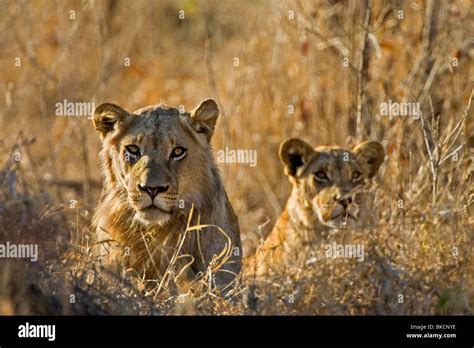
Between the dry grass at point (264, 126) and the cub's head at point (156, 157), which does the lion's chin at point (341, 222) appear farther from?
the cub's head at point (156, 157)

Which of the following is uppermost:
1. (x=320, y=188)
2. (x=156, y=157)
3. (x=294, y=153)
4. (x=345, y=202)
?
(x=294, y=153)

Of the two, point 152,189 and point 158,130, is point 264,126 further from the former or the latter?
point 152,189

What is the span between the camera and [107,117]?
281 inches

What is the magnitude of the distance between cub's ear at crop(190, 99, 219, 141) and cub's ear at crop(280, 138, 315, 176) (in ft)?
4.64

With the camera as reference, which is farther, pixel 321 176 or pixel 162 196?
pixel 321 176

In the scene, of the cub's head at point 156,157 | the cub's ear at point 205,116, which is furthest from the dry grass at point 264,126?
the cub's ear at point 205,116

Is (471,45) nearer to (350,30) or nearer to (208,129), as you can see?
(350,30)

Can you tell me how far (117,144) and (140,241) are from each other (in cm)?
60

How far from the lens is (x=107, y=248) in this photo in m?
6.97

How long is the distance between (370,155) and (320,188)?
0.47m

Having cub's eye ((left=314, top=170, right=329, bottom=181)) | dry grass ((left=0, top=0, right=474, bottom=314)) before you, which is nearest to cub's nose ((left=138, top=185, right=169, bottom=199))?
dry grass ((left=0, top=0, right=474, bottom=314))

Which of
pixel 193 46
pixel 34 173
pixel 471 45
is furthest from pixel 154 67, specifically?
pixel 471 45

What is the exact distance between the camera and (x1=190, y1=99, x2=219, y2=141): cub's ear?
717 cm

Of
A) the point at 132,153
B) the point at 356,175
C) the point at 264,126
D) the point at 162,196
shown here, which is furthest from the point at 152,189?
the point at 264,126
